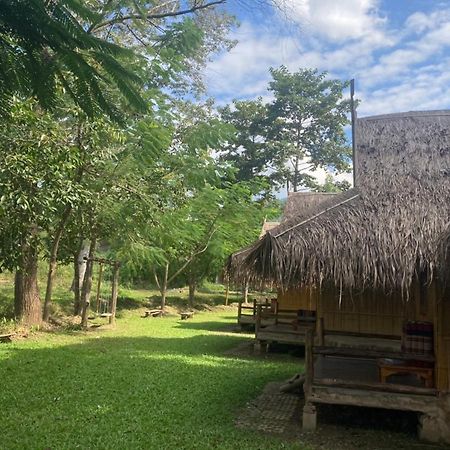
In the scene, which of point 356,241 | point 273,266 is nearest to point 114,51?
point 273,266

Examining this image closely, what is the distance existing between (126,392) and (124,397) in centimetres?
32

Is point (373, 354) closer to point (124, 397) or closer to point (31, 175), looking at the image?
point (124, 397)

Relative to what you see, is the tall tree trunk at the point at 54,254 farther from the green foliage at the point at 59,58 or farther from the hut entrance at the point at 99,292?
the green foliage at the point at 59,58

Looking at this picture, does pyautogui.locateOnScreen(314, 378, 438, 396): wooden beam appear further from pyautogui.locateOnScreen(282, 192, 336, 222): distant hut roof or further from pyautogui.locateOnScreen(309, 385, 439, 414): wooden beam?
pyautogui.locateOnScreen(282, 192, 336, 222): distant hut roof

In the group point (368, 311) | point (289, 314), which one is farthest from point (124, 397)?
point (289, 314)

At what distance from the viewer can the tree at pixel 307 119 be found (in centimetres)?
3719

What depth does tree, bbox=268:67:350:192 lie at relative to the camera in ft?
122

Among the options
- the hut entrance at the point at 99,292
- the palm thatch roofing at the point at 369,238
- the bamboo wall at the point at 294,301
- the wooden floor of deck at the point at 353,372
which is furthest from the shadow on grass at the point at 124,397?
the bamboo wall at the point at 294,301

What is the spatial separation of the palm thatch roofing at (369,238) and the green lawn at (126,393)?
202 cm

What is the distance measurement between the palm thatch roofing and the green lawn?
6.62 feet

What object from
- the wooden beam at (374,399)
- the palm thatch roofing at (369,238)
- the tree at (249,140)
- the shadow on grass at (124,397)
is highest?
the tree at (249,140)

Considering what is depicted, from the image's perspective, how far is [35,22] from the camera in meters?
1.76

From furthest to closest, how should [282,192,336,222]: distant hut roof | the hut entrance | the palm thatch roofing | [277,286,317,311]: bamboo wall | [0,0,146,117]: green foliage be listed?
the hut entrance
[282,192,336,222]: distant hut roof
[277,286,317,311]: bamboo wall
the palm thatch roofing
[0,0,146,117]: green foliage

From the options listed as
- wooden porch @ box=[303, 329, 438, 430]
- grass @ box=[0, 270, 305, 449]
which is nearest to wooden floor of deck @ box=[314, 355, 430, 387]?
wooden porch @ box=[303, 329, 438, 430]
